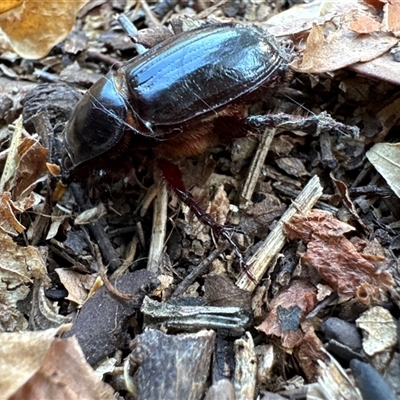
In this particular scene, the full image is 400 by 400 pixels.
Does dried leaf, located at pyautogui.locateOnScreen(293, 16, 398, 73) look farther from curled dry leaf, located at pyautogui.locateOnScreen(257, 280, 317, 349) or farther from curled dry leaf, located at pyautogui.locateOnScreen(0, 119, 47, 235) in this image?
curled dry leaf, located at pyautogui.locateOnScreen(0, 119, 47, 235)

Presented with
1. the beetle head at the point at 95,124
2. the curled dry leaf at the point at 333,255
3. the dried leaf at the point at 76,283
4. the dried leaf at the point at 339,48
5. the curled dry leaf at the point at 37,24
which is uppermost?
the curled dry leaf at the point at 37,24

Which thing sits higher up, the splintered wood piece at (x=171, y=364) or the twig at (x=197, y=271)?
the splintered wood piece at (x=171, y=364)

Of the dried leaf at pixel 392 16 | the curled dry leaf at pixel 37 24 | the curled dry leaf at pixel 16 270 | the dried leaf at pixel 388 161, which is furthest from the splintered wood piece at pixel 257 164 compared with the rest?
the curled dry leaf at pixel 37 24

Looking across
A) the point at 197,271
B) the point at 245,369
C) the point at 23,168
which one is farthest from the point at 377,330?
the point at 23,168

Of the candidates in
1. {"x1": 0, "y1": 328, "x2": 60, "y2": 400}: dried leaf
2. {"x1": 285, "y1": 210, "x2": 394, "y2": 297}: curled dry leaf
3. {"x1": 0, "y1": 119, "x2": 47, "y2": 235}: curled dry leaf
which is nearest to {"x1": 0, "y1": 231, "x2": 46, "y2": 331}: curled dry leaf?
{"x1": 0, "y1": 119, "x2": 47, "y2": 235}: curled dry leaf

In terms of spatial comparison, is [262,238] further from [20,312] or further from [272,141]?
[20,312]

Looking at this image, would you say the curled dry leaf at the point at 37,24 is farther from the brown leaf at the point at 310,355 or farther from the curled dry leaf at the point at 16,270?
the brown leaf at the point at 310,355

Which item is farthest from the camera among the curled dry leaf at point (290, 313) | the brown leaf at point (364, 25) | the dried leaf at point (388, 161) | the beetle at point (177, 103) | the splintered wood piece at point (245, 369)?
the brown leaf at point (364, 25)
